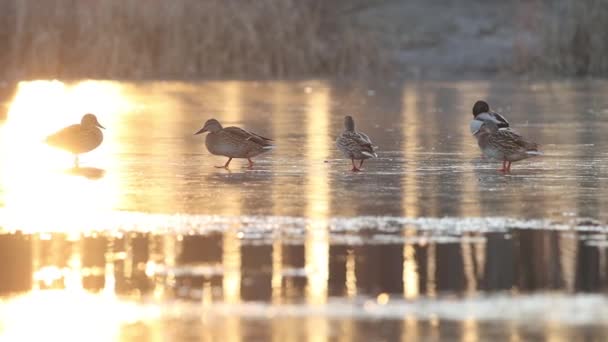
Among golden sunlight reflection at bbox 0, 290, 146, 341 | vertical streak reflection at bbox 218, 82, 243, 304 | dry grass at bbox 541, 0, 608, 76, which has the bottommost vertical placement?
golden sunlight reflection at bbox 0, 290, 146, 341

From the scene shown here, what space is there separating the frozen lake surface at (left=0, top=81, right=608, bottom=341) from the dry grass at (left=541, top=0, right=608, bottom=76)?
13.9 metres

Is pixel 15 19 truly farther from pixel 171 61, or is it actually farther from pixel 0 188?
pixel 0 188

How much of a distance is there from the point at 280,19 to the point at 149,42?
2.80m

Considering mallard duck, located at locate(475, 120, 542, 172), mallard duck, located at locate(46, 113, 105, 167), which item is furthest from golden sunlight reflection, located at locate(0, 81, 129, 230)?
mallard duck, located at locate(475, 120, 542, 172)

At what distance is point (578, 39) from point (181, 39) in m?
8.23

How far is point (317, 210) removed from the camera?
11.4 meters

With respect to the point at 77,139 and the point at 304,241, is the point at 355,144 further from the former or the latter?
the point at 304,241

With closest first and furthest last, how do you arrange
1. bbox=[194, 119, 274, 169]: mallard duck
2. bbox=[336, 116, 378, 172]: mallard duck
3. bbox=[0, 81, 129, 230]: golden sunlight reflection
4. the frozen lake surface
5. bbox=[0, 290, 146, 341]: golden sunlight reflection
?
bbox=[0, 290, 146, 341]: golden sunlight reflection < the frozen lake surface < bbox=[0, 81, 129, 230]: golden sunlight reflection < bbox=[336, 116, 378, 172]: mallard duck < bbox=[194, 119, 274, 169]: mallard duck

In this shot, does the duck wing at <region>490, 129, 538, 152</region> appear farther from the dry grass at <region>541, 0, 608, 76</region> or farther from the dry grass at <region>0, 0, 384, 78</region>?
the dry grass at <region>0, 0, 384, 78</region>

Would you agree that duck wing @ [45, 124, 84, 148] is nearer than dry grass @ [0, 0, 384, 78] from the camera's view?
Yes

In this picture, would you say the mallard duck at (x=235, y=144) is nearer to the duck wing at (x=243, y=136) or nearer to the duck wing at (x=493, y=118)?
the duck wing at (x=243, y=136)

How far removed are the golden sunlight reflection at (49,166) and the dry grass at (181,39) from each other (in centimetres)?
628

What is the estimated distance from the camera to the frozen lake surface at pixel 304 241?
301 inches

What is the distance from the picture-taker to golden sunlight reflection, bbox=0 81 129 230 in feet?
37.1
